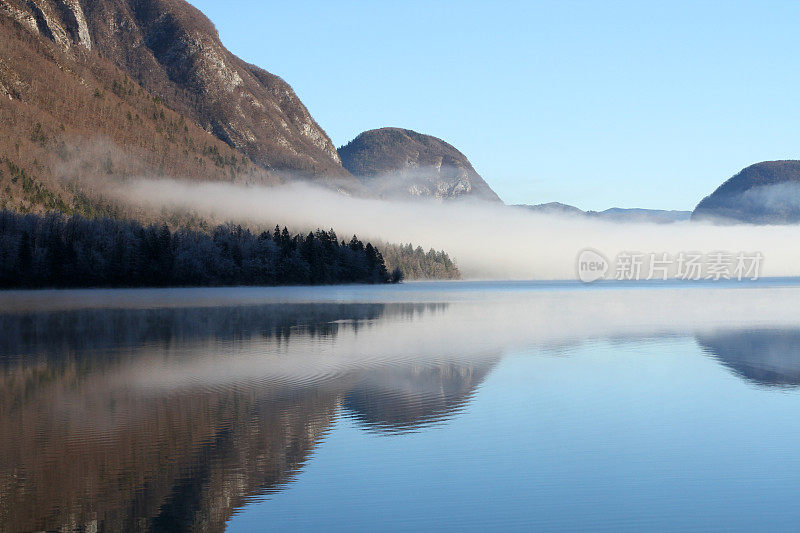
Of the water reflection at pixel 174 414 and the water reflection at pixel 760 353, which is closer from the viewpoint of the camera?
the water reflection at pixel 174 414

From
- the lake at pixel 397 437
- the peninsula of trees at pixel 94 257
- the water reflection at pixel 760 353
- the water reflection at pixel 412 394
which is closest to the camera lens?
the lake at pixel 397 437

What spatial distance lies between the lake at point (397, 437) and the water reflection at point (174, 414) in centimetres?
8

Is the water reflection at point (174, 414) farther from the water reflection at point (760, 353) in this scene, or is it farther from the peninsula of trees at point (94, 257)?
the peninsula of trees at point (94, 257)

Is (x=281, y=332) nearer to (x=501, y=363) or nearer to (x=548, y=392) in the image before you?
(x=501, y=363)

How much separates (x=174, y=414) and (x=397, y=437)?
7.19m

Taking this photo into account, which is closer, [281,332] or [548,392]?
[548,392]

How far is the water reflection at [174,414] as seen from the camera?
612 inches

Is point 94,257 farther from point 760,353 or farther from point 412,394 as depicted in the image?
point 412,394

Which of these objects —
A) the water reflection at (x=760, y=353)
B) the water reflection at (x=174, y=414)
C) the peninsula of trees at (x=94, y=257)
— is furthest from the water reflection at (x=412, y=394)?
the peninsula of trees at (x=94, y=257)

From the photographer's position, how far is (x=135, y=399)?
86.6ft

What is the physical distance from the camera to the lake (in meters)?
15.2

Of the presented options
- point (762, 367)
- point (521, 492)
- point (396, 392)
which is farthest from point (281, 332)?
point (521, 492)

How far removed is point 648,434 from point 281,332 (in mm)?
35312

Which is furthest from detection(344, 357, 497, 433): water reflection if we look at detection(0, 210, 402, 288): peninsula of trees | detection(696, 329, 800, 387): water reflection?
detection(0, 210, 402, 288): peninsula of trees
